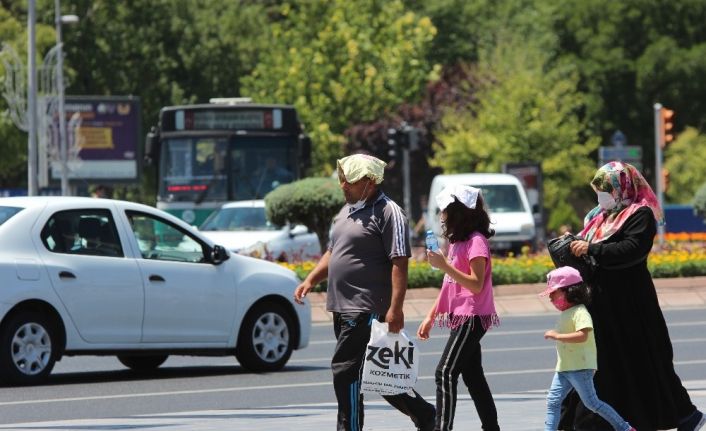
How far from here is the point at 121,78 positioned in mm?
66750

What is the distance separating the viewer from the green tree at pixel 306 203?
2700 centimetres

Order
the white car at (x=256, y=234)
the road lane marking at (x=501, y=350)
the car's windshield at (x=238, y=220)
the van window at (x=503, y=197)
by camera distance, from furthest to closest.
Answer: the van window at (x=503, y=197) < the car's windshield at (x=238, y=220) < the white car at (x=256, y=234) < the road lane marking at (x=501, y=350)

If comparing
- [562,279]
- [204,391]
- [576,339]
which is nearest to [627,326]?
[576,339]

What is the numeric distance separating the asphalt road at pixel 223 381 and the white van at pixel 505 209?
17.3 meters

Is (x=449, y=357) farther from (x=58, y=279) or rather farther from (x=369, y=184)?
(x=58, y=279)

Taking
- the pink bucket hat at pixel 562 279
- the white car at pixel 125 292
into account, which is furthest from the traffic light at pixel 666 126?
the pink bucket hat at pixel 562 279

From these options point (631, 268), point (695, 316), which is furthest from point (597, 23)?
point (631, 268)

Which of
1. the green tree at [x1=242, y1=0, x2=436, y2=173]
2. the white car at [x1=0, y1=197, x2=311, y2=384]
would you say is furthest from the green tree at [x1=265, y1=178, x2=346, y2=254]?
the green tree at [x1=242, y1=0, x2=436, y2=173]

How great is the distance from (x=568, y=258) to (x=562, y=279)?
0.83ft

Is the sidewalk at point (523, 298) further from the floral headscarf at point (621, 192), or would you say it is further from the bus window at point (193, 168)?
the floral headscarf at point (621, 192)

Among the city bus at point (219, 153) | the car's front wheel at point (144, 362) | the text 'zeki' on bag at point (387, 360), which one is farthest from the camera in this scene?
the city bus at point (219, 153)

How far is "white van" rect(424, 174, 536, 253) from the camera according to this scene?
37.7m

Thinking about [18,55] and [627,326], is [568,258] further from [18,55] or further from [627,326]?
[18,55]

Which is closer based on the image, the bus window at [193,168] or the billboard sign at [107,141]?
the bus window at [193,168]
